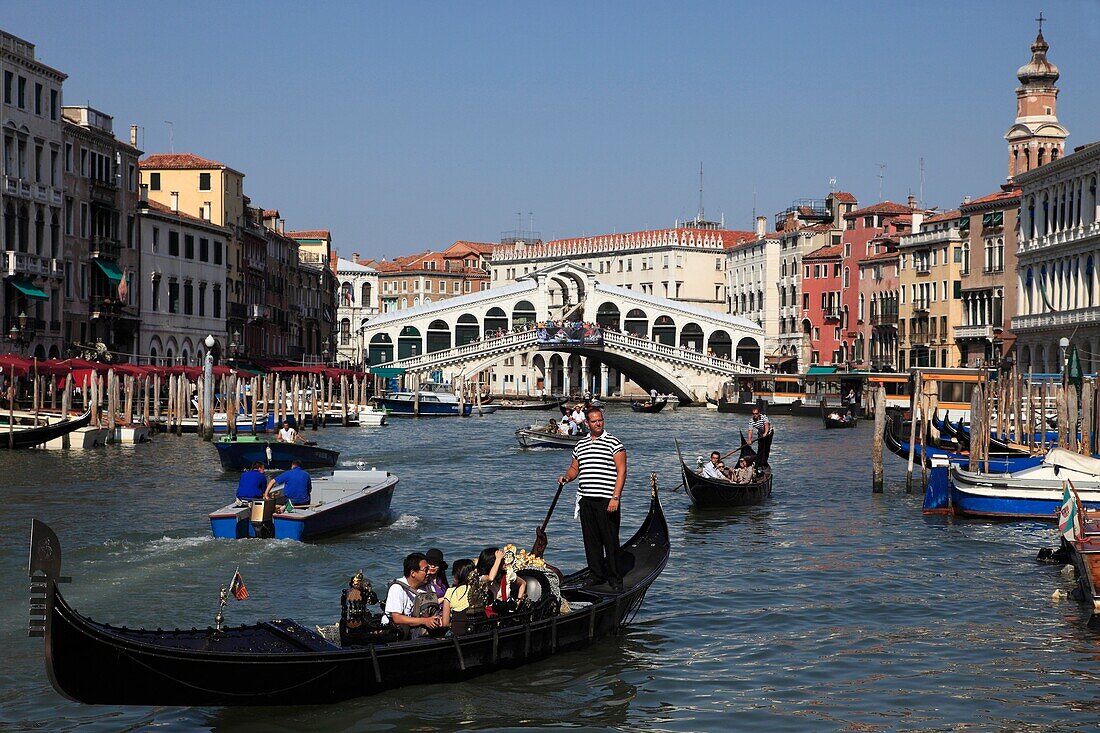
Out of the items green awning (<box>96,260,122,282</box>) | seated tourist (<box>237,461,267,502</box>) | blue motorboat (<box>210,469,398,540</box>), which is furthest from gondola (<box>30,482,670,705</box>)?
green awning (<box>96,260,122,282</box>)

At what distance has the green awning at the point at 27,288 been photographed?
31312 mm

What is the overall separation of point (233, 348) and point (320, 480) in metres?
26.7

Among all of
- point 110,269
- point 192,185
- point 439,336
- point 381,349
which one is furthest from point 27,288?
point 439,336

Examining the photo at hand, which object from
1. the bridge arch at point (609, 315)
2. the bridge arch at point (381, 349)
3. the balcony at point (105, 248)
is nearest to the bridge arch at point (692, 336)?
the bridge arch at point (609, 315)

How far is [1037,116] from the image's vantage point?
45844 mm

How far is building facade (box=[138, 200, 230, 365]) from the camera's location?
1563 inches

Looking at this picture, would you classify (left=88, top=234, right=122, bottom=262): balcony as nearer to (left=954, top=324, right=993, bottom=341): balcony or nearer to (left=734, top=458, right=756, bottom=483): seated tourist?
(left=734, top=458, right=756, bottom=483): seated tourist

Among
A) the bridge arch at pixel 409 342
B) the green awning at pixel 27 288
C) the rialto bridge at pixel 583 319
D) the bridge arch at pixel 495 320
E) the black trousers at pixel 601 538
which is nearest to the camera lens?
the black trousers at pixel 601 538

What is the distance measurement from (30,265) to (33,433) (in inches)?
296

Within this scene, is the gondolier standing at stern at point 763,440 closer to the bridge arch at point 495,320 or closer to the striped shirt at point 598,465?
the striped shirt at point 598,465

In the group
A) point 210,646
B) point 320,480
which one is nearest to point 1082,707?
point 210,646

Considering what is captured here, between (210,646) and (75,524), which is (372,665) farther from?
(75,524)

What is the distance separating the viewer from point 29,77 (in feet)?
105

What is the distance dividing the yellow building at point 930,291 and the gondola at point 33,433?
102ft
